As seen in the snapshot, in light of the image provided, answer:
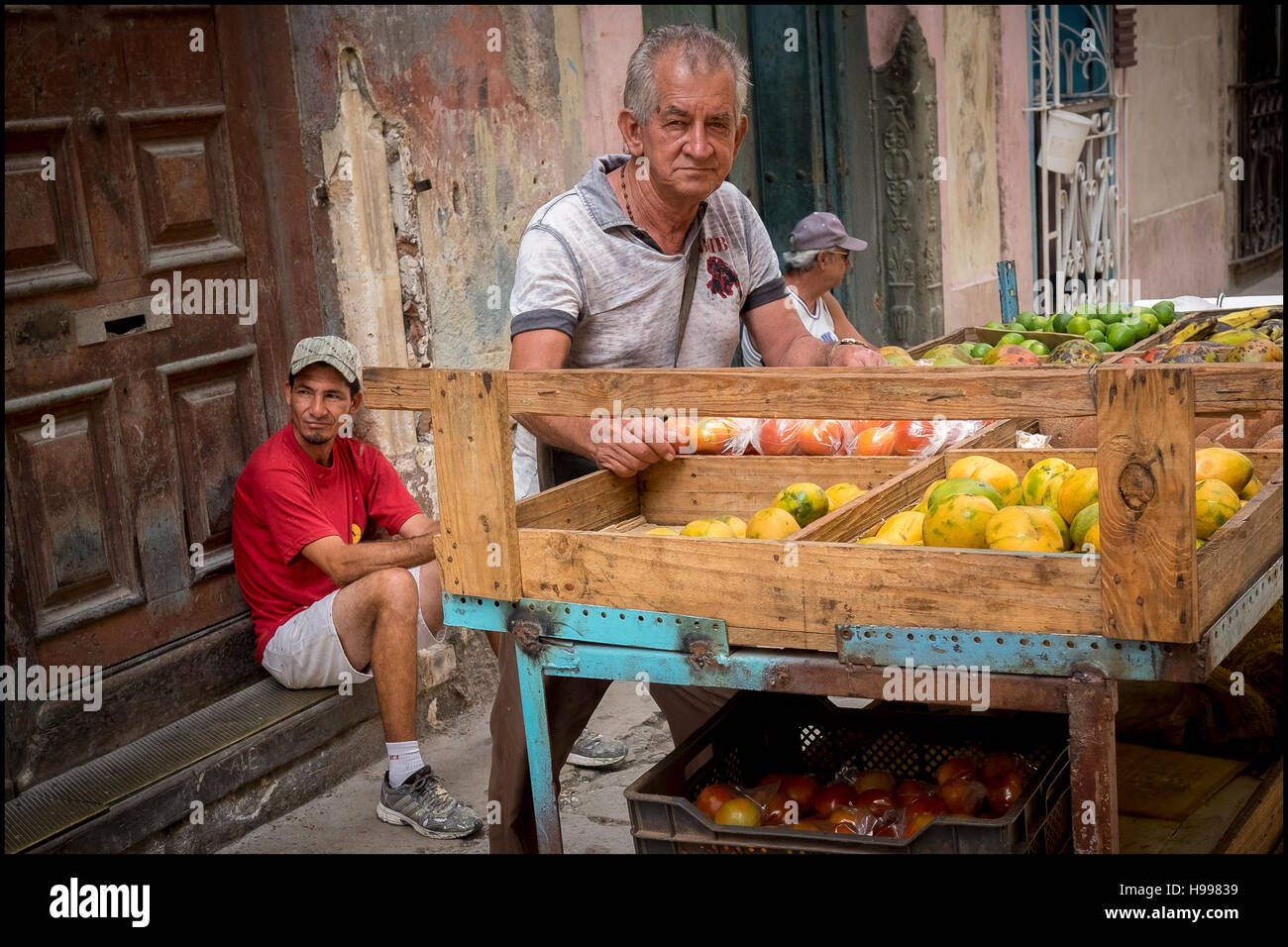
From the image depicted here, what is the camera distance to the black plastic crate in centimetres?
228

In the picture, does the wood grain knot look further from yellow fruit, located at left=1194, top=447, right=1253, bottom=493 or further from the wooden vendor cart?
yellow fruit, located at left=1194, top=447, right=1253, bottom=493

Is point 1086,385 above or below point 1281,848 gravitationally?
above

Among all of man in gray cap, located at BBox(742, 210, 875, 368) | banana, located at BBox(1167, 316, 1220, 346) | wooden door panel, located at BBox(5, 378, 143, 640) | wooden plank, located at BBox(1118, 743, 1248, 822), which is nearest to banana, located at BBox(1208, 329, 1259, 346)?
banana, located at BBox(1167, 316, 1220, 346)

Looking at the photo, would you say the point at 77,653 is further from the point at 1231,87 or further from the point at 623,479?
the point at 1231,87

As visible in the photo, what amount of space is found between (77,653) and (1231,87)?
12.2 metres

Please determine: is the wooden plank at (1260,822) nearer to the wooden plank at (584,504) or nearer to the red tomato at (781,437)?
the red tomato at (781,437)

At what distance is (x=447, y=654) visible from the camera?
15.2ft

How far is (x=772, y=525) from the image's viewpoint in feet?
8.26

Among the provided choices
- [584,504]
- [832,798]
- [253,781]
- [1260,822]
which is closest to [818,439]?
[584,504]

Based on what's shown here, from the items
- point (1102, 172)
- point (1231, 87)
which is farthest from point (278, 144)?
point (1231, 87)

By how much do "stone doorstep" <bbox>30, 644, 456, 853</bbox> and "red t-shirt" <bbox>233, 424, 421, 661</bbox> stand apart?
30 centimetres

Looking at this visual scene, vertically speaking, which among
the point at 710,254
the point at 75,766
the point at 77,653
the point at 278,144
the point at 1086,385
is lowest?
the point at 75,766

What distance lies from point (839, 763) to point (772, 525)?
0.70 meters

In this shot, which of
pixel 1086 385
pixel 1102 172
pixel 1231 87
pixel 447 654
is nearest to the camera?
pixel 1086 385
